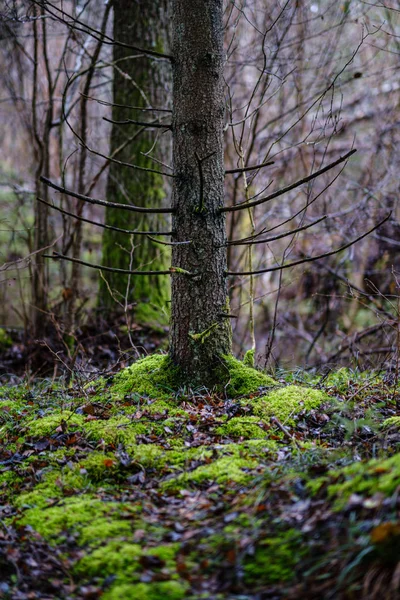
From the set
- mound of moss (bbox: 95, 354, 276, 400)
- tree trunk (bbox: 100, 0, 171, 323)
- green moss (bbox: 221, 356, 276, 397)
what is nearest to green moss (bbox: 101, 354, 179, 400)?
mound of moss (bbox: 95, 354, 276, 400)

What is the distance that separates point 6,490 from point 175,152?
115 inches

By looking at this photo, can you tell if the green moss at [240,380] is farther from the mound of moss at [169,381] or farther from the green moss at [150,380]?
the green moss at [150,380]

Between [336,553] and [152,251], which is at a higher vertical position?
[152,251]

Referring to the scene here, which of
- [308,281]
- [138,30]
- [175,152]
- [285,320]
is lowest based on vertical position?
[285,320]

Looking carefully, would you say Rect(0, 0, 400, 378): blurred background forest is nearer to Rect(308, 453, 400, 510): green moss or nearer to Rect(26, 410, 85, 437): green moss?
Rect(26, 410, 85, 437): green moss

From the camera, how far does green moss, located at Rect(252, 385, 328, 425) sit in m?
4.17

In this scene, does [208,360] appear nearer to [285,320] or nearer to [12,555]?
[12,555]

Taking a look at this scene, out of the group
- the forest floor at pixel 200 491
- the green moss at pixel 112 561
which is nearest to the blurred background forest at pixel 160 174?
the forest floor at pixel 200 491

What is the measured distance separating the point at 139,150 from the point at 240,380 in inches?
189

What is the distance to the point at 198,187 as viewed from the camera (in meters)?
4.41

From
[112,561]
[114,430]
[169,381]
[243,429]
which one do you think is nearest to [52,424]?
[114,430]

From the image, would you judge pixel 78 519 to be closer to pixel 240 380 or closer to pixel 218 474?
pixel 218 474

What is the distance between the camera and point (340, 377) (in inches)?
207

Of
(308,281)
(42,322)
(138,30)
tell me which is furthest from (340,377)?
(138,30)
